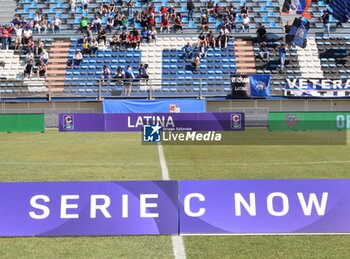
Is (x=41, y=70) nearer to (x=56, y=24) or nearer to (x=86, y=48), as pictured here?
(x=86, y=48)

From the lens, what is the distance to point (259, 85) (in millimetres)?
38562

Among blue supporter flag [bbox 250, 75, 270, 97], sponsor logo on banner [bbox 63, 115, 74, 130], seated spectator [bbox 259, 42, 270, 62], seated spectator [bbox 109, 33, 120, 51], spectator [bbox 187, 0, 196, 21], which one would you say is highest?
spectator [bbox 187, 0, 196, 21]

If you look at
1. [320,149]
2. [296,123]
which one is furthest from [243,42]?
[320,149]

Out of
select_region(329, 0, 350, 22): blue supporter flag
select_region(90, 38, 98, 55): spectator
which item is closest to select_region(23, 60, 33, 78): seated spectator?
select_region(90, 38, 98, 55): spectator

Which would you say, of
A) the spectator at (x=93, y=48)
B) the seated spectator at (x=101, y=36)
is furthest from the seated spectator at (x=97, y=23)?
the spectator at (x=93, y=48)

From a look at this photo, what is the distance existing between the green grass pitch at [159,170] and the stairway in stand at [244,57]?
59.2ft

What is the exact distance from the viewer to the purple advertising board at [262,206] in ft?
25.8

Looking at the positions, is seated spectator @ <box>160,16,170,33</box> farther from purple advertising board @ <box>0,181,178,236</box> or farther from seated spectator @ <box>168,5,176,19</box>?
purple advertising board @ <box>0,181,178,236</box>

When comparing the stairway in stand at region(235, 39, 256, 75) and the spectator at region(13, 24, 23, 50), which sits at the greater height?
the spectator at region(13, 24, 23, 50)

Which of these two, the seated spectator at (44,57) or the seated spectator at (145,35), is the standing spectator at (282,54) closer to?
the seated spectator at (145,35)

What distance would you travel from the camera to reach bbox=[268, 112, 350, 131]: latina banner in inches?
1380

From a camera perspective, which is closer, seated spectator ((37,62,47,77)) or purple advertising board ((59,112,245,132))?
purple advertising board ((59,112,245,132))

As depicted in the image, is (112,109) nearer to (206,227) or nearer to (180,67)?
(180,67)

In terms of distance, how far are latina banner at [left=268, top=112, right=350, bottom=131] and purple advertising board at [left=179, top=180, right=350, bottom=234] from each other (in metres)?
27.8
